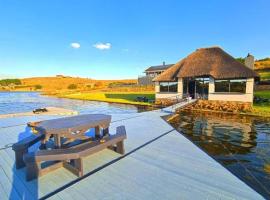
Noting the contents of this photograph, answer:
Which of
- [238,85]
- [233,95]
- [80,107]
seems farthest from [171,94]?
[80,107]

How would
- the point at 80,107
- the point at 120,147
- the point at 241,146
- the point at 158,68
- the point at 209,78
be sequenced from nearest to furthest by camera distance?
the point at 120,147
the point at 241,146
the point at 209,78
the point at 80,107
the point at 158,68

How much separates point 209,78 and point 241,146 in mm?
10261

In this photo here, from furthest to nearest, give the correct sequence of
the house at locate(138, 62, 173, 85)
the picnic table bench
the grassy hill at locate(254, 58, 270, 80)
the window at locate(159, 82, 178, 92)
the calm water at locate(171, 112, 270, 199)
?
1. the house at locate(138, 62, 173, 85)
2. the grassy hill at locate(254, 58, 270, 80)
3. the window at locate(159, 82, 178, 92)
4. the calm water at locate(171, 112, 270, 199)
5. the picnic table bench

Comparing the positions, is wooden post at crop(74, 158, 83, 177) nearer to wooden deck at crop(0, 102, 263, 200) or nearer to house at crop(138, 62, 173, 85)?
wooden deck at crop(0, 102, 263, 200)

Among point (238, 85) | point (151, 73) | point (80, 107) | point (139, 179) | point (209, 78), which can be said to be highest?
point (151, 73)

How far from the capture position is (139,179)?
317cm

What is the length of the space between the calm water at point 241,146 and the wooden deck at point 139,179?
1708 mm

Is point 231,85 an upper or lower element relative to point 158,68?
lower

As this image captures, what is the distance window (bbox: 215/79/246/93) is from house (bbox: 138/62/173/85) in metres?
24.5

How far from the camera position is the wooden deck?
273 centimetres

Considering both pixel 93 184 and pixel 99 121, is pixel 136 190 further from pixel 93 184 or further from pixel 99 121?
pixel 99 121

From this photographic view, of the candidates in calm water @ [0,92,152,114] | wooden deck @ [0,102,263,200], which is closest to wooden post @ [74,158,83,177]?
wooden deck @ [0,102,263,200]

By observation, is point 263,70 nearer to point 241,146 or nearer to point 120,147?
point 241,146

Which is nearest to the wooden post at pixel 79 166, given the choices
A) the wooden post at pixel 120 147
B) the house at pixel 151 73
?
the wooden post at pixel 120 147
